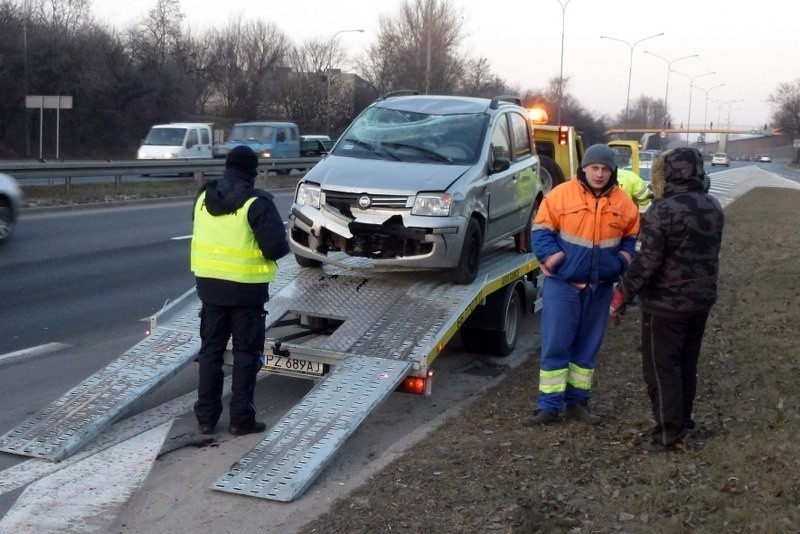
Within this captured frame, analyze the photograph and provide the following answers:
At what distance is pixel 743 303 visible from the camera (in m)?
10.6

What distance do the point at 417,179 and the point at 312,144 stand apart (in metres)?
29.8

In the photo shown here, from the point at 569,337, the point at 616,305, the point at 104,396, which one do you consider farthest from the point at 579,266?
the point at 104,396

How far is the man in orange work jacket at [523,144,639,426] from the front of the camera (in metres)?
6.00

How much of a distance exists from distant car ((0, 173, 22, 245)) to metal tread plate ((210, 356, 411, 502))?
31.6ft

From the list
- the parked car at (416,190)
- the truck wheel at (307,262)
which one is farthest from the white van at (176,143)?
the truck wheel at (307,262)

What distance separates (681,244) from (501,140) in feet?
12.3

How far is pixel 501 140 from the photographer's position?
9039 millimetres

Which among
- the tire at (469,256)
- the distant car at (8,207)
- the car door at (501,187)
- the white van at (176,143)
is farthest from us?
the white van at (176,143)

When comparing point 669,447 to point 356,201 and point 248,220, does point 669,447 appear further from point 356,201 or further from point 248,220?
point 356,201

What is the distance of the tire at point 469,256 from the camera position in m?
7.73

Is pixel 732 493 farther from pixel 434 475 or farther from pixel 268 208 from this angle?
pixel 268 208

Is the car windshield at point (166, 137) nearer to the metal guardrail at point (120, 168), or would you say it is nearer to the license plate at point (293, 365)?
the metal guardrail at point (120, 168)

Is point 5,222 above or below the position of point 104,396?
above

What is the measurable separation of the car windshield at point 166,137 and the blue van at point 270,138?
2.68 m
